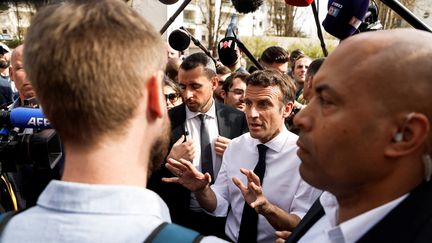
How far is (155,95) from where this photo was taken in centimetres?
94

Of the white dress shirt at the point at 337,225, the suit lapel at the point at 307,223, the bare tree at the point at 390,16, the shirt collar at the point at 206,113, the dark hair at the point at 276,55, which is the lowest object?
the bare tree at the point at 390,16

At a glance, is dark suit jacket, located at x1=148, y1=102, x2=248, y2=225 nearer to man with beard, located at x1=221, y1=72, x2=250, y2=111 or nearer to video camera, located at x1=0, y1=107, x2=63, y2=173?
man with beard, located at x1=221, y1=72, x2=250, y2=111

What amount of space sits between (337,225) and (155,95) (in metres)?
0.75

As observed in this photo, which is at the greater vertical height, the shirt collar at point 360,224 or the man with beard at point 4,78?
the shirt collar at point 360,224

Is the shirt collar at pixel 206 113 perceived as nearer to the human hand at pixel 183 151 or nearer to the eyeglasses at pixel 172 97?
the human hand at pixel 183 151

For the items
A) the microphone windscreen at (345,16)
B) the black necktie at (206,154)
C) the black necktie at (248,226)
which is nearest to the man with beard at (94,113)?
the microphone windscreen at (345,16)

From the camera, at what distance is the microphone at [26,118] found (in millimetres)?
1515

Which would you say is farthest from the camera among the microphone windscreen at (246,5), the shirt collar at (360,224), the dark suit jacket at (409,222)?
the microphone windscreen at (246,5)

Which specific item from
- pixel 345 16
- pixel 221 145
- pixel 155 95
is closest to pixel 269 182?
pixel 221 145

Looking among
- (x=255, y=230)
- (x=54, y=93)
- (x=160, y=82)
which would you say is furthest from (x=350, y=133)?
(x=255, y=230)

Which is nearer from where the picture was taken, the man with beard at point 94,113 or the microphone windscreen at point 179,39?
the man with beard at point 94,113

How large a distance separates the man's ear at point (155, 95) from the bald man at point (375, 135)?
50cm

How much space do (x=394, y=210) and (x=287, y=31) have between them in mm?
A: 32405

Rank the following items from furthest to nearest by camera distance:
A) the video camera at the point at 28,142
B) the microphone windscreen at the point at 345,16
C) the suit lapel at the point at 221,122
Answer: the suit lapel at the point at 221,122, the microphone windscreen at the point at 345,16, the video camera at the point at 28,142
